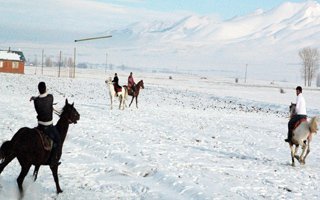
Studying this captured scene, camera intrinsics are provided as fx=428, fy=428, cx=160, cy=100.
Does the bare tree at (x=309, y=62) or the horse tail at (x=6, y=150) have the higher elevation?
the bare tree at (x=309, y=62)

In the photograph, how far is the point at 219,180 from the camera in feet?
41.4

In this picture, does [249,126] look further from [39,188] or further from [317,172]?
[39,188]

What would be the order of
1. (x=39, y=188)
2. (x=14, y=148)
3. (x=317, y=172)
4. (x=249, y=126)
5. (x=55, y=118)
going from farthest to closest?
(x=249, y=126) < (x=55, y=118) < (x=317, y=172) < (x=39, y=188) < (x=14, y=148)

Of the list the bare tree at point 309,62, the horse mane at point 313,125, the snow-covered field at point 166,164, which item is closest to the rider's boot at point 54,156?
the snow-covered field at point 166,164

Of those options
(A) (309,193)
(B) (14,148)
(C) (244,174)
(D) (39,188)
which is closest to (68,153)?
(D) (39,188)

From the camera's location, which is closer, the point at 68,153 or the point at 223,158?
the point at 68,153

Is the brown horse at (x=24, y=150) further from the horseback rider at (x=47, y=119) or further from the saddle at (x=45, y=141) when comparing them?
the horseback rider at (x=47, y=119)

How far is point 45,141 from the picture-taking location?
1055 cm

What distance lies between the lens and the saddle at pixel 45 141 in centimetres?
1049

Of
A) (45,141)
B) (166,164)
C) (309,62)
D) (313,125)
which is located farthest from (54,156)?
(309,62)

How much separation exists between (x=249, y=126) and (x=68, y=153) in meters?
15.6

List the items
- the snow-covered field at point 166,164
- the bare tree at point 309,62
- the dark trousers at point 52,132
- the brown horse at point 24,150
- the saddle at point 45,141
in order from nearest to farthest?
the brown horse at point 24,150, the saddle at point 45,141, the dark trousers at point 52,132, the snow-covered field at point 166,164, the bare tree at point 309,62

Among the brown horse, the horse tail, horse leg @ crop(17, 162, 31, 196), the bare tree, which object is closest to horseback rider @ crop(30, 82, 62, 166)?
the brown horse

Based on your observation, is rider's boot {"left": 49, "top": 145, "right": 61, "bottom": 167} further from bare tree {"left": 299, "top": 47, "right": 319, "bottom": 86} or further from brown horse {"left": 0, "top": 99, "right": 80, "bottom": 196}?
bare tree {"left": 299, "top": 47, "right": 319, "bottom": 86}
